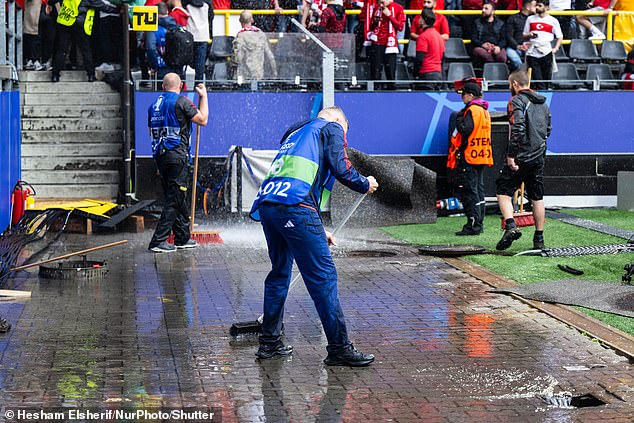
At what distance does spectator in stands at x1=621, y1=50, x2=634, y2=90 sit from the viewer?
19219mm

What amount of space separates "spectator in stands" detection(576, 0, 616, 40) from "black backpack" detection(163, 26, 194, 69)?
7.78 m

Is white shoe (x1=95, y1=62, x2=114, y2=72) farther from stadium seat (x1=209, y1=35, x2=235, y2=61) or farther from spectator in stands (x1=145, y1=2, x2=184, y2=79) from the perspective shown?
stadium seat (x1=209, y1=35, x2=235, y2=61)

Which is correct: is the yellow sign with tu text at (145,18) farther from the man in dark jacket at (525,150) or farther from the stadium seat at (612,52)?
the stadium seat at (612,52)

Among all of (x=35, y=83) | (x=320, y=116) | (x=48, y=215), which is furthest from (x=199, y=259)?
(x=35, y=83)

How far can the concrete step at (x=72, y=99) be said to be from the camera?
18.3 meters

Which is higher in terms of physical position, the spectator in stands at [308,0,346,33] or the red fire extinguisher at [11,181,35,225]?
the spectator in stands at [308,0,346,33]

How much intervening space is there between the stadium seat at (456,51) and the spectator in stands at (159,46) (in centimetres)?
494

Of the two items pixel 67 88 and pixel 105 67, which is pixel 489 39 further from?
pixel 67 88

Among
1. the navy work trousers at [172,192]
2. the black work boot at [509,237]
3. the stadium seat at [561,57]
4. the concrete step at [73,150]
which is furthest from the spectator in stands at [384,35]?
the black work boot at [509,237]

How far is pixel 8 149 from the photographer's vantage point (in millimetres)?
14570

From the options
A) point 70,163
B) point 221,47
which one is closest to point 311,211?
point 70,163

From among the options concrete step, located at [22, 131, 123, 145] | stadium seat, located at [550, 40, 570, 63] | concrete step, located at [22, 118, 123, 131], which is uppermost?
stadium seat, located at [550, 40, 570, 63]

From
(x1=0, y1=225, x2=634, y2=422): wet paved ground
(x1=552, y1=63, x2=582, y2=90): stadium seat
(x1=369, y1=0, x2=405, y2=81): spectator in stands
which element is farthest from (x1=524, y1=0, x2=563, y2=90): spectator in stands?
(x1=0, y1=225, x2=634, y2=422): wet paved ground

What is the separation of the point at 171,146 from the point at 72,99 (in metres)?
5.92
